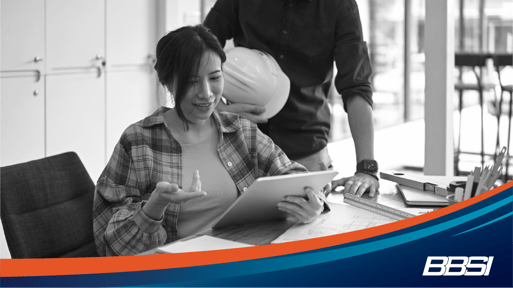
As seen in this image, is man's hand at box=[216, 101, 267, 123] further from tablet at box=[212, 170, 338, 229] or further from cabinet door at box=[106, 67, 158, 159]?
cabinet door at box=[106, 67, 158, 159]

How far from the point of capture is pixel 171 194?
1.25m

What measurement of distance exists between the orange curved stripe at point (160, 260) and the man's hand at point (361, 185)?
528 mm

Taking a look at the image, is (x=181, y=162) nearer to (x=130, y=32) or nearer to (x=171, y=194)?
(x=171, y=194)

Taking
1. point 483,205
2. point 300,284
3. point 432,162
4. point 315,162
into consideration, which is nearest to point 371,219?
point 483,205

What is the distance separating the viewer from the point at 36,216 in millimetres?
1593

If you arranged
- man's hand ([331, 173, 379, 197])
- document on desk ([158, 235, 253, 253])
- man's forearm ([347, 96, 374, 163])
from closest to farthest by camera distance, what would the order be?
document on desk ([158, 235, 253, 253]) < man's hand ([331, 173, 379, 197]) < man's forearm ([347, 96, 374, 163])

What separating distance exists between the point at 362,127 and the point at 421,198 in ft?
1.41

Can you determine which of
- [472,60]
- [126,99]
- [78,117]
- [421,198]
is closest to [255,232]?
[421,198]

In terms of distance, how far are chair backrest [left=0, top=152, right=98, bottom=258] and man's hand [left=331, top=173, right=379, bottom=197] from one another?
79 centimetres

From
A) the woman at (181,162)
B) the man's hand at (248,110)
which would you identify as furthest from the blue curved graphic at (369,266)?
the man's hand at (248,110)

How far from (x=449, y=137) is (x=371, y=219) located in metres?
1.94

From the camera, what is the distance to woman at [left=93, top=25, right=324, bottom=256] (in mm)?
1425

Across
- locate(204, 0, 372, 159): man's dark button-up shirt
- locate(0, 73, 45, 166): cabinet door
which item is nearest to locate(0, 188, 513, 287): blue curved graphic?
locate(204, 0, 372, 159): man's dark button-up shirt

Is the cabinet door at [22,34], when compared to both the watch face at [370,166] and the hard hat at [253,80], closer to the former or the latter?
the hard hat at [253,80]
